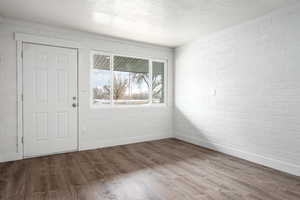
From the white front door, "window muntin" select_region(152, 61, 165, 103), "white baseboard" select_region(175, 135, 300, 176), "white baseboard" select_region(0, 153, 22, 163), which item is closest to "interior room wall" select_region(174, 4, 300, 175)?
"white baseboard" select_region(175, 135, 300, 176)

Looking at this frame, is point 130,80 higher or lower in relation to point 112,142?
higher

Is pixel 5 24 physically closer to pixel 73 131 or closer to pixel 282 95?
pixel 73 131

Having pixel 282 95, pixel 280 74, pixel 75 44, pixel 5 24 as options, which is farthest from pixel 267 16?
pixel 5 24

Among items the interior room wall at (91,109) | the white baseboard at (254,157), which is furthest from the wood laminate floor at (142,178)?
the interior room wall at (91,109)

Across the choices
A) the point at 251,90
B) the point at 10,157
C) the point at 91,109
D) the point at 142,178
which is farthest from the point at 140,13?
the point at 10,157

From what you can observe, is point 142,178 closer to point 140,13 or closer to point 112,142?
point 112,142

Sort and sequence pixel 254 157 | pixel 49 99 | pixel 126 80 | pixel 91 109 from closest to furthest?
pixel 254 157, pixel 49 99, pixel 91 109, pixel 126 80

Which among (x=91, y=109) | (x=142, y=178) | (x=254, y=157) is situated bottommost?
(x=142, y=178)

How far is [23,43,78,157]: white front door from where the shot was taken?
3441 millimetres

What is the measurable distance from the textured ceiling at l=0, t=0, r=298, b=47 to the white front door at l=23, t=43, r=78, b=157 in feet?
2.13

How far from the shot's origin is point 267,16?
3.05m

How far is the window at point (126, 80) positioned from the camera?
418cm

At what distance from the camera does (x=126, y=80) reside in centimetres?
457

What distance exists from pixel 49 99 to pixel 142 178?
2.45 m
